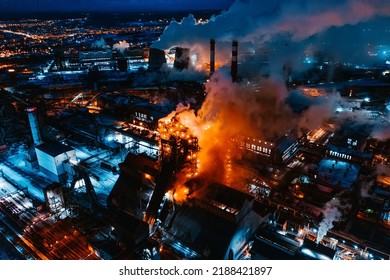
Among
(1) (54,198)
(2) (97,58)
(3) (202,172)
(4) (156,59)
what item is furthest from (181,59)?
(1) (54,198)

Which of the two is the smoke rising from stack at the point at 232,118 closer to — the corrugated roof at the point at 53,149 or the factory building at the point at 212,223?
the factory building at the point at 212,223

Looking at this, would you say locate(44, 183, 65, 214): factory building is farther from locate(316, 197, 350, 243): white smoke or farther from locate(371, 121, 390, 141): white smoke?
locate(371, 121, 390, 141): white smoke

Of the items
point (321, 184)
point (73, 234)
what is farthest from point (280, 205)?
point (73, 234)

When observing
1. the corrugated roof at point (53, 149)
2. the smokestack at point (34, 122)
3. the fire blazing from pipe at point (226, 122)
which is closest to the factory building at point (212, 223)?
the fire blazing from pipe at point (226, 122)

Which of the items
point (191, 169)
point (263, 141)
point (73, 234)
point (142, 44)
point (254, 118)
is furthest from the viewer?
point (142, 44)

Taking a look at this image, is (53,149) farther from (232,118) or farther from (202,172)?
(232,118)

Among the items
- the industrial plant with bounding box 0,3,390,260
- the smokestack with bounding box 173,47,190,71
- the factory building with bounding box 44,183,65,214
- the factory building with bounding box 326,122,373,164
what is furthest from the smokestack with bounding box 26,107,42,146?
the smokestack with bounding box 173,47,190,71
